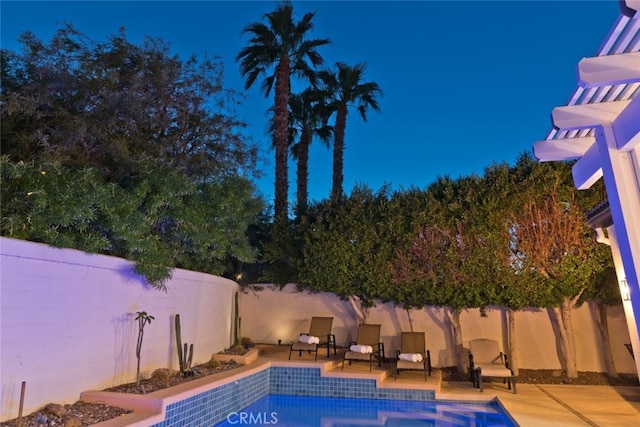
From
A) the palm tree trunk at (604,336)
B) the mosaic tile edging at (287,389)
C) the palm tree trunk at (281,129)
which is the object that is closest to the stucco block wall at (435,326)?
the palm tree trunk at (604,336)

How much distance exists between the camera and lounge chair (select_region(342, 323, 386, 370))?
8984 millimetres

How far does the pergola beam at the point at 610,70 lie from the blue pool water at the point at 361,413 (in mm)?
5283

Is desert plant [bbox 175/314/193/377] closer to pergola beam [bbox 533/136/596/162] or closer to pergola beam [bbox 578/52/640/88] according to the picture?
pergola beam [bbox 533/136/596/162]

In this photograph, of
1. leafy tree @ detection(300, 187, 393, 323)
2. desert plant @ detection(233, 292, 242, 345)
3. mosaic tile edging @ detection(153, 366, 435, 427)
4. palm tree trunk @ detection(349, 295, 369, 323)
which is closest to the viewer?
mosaic tile edging @ detection(153, 366, 435, 427)

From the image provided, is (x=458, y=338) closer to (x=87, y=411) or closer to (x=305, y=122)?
(x=87, y=411)

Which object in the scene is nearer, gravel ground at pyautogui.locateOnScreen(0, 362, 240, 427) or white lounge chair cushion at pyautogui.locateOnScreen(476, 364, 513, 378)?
gravel ground at pyautogui.locateOnScreen(0, 362, 240, 427)

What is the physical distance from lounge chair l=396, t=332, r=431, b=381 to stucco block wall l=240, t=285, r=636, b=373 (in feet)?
3.70

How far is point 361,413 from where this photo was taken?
7547mm

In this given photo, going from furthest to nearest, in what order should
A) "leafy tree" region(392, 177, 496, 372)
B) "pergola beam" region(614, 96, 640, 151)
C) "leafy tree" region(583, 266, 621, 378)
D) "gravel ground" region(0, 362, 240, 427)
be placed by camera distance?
"leafy tree" region(392, 177, 496, 372) < "leafy tree" region(583, 266, 621, 378) < "gravel ground" region(0, 362, 240, 427) < "pergola beam" region(614, 96, 640, 151)

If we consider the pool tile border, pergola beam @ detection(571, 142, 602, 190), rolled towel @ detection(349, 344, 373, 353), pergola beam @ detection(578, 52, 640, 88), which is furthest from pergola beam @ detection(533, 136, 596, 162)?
rolled towel @ detection(349, 344, 373, 353)

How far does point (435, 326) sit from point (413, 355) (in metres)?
2.08

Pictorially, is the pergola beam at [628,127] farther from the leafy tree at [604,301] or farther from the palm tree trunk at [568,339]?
the palm tree trunk at [568,339]

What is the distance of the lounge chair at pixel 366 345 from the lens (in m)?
8.98

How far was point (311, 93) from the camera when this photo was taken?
14.9 meters
